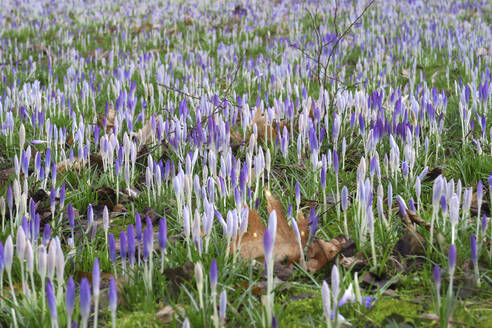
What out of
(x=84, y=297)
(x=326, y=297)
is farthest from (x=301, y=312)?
(x=84, y=297)

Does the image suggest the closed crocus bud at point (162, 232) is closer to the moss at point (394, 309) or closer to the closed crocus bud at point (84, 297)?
the closed crocus bud at point (84, 297)

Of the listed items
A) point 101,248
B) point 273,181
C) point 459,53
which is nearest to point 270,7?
point 459,53

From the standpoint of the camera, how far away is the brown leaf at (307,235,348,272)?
245 centimetres

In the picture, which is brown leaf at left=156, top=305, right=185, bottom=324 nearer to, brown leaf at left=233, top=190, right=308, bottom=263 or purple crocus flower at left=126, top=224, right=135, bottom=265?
purple crocus flower at left=126, top=224, right=135, bottom=265

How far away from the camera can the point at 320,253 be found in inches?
97.2

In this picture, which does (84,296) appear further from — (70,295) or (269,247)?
(269,247)

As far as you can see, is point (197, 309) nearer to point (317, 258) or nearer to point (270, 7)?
point (317, 258)

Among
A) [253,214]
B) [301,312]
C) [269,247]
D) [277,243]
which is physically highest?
[269,247]

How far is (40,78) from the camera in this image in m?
7.87

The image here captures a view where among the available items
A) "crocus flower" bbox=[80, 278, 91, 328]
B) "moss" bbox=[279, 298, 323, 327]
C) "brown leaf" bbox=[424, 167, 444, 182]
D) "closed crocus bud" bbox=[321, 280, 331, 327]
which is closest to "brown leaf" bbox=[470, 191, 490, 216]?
"brown leaf" bbox=[424, 167, 444, 182]

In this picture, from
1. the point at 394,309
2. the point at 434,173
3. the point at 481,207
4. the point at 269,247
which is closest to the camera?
the point at 269,247

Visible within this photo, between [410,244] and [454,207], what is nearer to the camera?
[454,207]

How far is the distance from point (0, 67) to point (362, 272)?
7589mm

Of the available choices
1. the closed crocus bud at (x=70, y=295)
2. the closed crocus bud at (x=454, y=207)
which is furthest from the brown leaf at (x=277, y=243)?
the closed crocus bud at (x=70, y=295)
